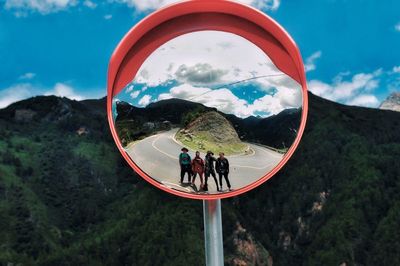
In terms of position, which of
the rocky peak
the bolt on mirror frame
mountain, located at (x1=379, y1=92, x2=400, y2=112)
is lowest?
the rocky peak

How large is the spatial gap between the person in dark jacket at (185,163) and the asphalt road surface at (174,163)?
1 centimetres

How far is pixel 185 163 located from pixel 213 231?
0.71ft

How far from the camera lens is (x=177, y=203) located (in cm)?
4003

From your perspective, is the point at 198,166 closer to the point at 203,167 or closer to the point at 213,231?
the point at 203,167

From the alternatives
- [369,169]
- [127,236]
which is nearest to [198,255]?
[127,236]

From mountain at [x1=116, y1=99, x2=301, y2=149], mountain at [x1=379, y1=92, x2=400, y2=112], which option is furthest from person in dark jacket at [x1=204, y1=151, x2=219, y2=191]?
mountain at [x1=379, y1=92, x2=400, y2=112]

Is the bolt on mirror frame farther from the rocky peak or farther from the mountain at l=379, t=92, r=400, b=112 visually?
the mountain at l=379, t=92, r=400, b=112

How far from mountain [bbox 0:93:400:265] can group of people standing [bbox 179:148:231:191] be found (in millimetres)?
33297

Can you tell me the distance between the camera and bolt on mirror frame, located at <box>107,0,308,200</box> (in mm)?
1604

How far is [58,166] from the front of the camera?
4444 cm

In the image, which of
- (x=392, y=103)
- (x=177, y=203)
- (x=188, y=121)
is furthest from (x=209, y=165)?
(x=392, y=103)

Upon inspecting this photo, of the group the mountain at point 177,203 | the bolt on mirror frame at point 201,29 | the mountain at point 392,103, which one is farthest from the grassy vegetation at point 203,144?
the mountain at point 392,103

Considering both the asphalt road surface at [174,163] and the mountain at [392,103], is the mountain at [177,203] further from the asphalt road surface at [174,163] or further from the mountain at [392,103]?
the asphalt road surface at [174,163]

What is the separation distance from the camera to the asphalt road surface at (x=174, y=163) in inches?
65.3
